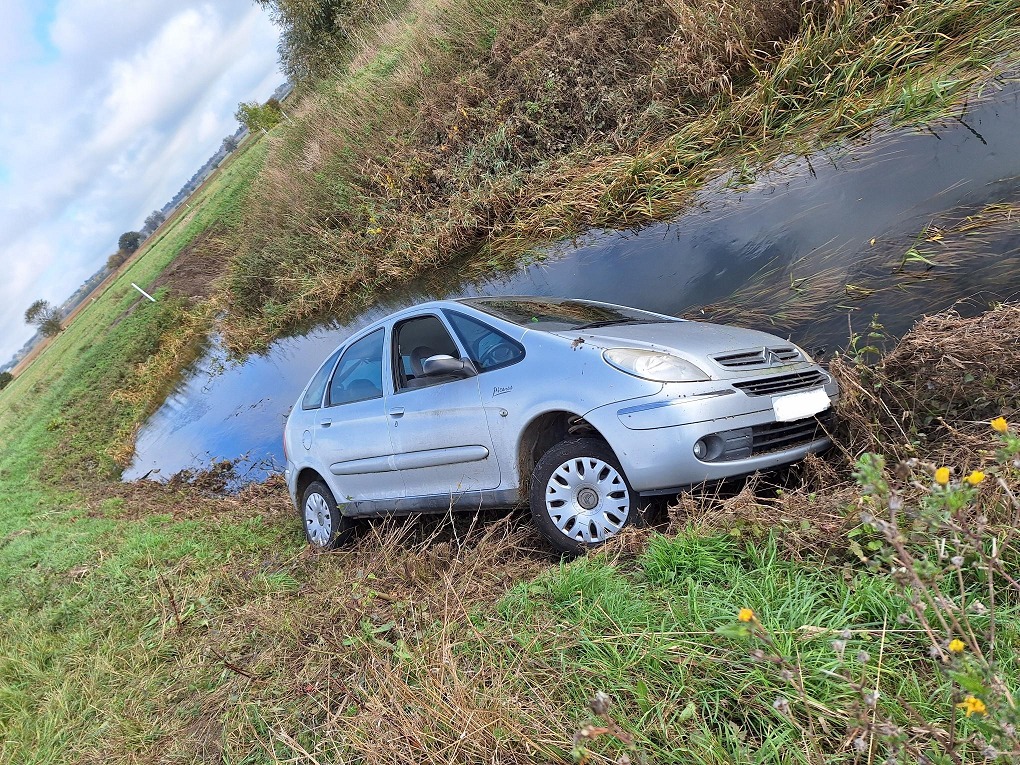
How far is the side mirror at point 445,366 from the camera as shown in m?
4.34

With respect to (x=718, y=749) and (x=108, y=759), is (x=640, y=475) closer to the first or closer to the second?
(x=718, y=749)

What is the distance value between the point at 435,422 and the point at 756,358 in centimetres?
213

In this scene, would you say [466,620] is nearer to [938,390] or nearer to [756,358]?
[756,358]

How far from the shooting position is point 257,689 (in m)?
3.52

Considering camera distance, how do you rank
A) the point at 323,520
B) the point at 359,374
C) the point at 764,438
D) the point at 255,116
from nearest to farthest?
the point at 764,438 → the point at 359,374 → the point at 323,520 → the point at 255,116

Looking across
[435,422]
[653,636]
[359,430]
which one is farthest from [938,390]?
[359,430]

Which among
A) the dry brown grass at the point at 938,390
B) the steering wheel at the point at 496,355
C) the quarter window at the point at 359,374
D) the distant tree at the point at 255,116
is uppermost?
the distant tree at the point at 255,116

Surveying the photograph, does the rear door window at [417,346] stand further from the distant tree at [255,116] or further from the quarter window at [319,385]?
the distant tree at [255,116]

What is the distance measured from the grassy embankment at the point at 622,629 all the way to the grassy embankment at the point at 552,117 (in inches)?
3.8

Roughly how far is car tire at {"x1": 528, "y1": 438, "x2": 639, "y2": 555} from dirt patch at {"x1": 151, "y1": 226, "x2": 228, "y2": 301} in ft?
65.0

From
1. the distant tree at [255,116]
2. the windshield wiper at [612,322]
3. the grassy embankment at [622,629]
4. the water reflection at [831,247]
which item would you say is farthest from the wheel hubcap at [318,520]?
the distant tree at [255,116]

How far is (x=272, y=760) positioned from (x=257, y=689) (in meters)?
0.68

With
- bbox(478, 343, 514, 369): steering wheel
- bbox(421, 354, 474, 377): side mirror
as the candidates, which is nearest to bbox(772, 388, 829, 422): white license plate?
bbox(478, 343, 514, 369): steering wheel

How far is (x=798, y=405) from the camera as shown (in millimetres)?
3791
